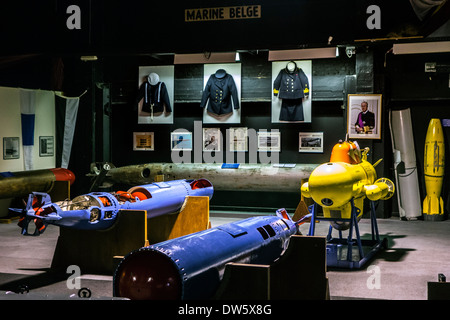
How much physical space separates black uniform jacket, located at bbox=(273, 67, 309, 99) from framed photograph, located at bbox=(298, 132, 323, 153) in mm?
739

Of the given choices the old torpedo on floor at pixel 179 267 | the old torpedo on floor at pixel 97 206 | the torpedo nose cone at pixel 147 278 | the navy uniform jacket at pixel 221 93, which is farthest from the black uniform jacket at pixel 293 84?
the torpedo nose cone at pixel 147 278

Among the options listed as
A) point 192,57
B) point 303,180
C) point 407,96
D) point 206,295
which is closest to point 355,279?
point 206,295

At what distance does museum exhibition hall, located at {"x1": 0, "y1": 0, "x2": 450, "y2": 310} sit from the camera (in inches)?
240

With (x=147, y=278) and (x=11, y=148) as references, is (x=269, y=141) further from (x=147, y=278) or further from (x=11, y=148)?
(x=147, y=278)

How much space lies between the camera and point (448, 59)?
368 inches

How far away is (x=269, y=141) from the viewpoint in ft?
34.3

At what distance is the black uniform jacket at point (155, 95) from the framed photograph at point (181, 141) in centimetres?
53

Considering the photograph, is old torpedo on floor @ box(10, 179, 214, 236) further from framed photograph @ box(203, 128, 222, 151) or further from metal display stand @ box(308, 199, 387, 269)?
framed photograph @ box(203, 128, 222, 151)

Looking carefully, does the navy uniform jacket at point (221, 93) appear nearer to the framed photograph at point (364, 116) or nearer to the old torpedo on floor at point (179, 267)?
the framed photograph at point (364, 116)

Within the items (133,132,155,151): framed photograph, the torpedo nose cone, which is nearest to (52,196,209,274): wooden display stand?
the torpedo nose cone

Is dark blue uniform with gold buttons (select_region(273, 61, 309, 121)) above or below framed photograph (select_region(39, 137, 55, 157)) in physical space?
above

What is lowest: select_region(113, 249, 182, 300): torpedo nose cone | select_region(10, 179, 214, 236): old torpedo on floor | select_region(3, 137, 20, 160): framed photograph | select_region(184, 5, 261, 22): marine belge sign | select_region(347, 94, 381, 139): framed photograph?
select_region(113, 249, 182, 300): torpedo nose cone

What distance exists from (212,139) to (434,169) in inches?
156

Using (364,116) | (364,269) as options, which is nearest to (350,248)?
(364,269)
